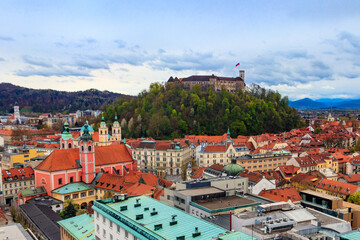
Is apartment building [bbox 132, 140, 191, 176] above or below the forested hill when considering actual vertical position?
below

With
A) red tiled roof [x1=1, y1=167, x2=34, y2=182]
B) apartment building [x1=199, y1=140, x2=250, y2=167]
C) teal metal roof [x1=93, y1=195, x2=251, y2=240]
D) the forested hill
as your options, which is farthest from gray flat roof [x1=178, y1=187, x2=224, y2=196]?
the forested hill

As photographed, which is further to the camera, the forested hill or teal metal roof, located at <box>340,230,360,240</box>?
the forested hill

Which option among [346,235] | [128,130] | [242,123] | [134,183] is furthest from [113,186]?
[242,123]

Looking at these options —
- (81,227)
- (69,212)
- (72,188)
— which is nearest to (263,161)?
(72,188)

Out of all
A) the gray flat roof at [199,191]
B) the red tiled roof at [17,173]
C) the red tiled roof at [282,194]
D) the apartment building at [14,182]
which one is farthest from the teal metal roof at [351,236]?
the red tiled roof at [17,173]

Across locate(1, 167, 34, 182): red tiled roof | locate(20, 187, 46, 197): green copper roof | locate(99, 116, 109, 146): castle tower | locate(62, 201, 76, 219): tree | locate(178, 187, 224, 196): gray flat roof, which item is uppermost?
locate(99, 116, 109, 146): castle tower

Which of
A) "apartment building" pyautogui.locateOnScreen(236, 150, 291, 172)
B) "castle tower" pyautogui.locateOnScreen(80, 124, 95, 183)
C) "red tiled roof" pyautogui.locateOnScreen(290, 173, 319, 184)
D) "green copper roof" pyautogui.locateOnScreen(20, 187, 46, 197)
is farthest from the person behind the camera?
"apartment building" pyautogui.locateOnScreen(236, 150, 291, 172)

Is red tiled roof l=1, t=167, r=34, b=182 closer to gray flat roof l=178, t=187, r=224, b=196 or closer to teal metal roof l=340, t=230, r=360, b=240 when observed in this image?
gray flat roof l=178, t=187, r=224, b=196
